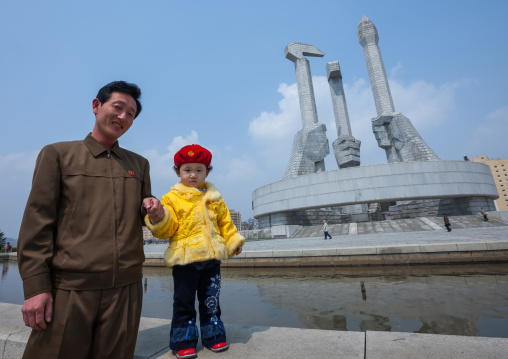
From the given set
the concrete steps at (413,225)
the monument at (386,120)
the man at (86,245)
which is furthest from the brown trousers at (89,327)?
the monument at (386,120)

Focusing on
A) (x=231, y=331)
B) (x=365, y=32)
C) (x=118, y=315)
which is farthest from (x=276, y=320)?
(x=365, y=32)

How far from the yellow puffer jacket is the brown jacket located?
12.5 inches

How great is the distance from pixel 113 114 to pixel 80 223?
2.39 ft

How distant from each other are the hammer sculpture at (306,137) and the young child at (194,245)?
88.5 ft

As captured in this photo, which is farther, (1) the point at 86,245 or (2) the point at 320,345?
(2) the point at 320,345

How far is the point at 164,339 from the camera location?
7.66 feet

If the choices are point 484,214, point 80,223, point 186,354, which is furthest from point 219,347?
point 484,214

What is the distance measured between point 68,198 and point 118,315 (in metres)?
0.75

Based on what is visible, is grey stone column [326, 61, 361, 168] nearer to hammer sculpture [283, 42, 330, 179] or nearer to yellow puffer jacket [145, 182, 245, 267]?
hammer sculpture [283, 42, 330, 179]

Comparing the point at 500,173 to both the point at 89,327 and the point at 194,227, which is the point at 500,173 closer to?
the point at 194,227

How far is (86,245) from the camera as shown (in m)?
1.51

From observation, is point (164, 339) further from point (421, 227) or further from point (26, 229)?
point (421, 227)

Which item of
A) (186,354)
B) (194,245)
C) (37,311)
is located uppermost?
(194,245)

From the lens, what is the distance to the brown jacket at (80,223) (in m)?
1.40
